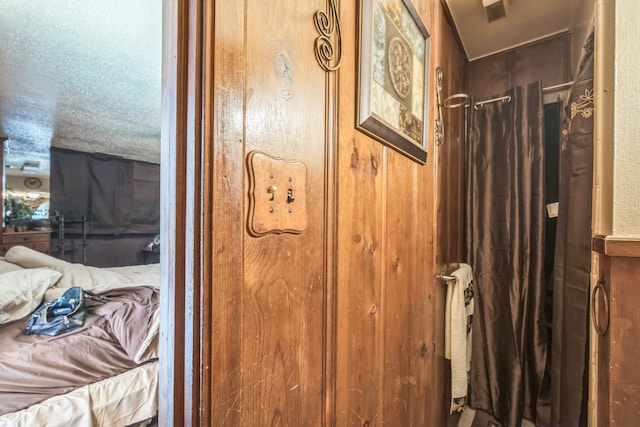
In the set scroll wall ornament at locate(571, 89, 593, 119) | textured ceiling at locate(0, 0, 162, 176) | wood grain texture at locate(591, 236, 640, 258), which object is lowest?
wood grain texture at locate(591, 236, 640, 258)

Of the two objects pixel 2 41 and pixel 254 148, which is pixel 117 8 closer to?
pixel 2 41

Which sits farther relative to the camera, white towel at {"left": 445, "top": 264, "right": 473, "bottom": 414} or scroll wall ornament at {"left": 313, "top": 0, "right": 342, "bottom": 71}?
white towel at {"left": 445, "top": 264, "right": 473, "bottom": 414}

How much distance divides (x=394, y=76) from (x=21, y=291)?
7.39ft

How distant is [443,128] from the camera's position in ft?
4.44

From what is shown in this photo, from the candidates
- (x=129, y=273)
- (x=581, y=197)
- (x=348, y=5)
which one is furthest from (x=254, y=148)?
(x=129, y=273)

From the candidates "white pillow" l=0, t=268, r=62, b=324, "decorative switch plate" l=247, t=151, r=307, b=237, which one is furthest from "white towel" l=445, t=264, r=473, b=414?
"white pillow" l=0, t=268, r=62, b=324

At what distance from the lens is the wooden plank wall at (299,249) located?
36cm

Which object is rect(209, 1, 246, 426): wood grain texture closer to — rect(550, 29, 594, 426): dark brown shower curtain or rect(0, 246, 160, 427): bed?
rect(0, 246, 160, 427): bed

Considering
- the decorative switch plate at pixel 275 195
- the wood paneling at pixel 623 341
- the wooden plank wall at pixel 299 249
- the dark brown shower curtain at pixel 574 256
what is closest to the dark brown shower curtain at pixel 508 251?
the dark brown shower curtain at pixel 574 256

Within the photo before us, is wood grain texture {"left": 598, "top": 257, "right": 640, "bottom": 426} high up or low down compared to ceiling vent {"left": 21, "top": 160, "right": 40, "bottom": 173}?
down

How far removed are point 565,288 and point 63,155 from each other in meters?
4.55

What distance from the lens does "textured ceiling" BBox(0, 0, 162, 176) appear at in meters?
1.18

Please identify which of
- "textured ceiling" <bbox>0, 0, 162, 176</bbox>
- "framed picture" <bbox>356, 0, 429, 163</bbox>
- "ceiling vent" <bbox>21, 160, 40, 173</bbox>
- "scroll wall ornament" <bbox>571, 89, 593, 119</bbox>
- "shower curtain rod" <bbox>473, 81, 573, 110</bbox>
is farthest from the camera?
"ceiling vent" <bbox>21, 160, 40, 173</bbox>

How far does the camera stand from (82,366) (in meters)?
1.26
